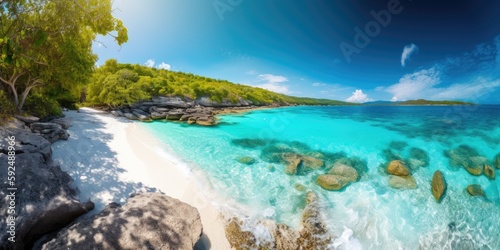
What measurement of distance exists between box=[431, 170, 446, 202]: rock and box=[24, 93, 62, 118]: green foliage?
2485 cm

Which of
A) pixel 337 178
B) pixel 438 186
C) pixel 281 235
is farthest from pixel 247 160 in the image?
pixel 438 186

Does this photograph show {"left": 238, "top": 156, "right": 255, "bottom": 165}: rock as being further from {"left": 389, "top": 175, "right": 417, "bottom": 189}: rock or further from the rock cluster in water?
the rock cluster in water

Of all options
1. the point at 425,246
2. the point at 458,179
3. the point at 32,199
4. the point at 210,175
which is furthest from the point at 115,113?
the point at 458,179

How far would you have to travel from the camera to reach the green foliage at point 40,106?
14625mm

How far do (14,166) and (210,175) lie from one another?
6479 millimetres

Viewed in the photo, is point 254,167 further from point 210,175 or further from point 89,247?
point 89,247

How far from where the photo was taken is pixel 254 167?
1129 cm

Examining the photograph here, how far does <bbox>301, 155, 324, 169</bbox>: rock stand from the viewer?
11637mm

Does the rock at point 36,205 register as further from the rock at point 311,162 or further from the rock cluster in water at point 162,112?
the rock cluster in water at point 162,112

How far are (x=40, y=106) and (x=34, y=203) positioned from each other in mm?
15543

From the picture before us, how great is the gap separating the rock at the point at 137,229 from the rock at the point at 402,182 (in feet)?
32.2

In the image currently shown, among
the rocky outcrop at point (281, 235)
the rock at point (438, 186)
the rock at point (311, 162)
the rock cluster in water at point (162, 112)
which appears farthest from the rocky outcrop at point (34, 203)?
the rock cluster in water at point (162, 112)

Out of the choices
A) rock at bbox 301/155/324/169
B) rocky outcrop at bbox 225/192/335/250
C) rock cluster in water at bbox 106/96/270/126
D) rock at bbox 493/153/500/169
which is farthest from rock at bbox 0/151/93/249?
rock at bbox 493/153/500/169

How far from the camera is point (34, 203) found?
4801 millimetres
